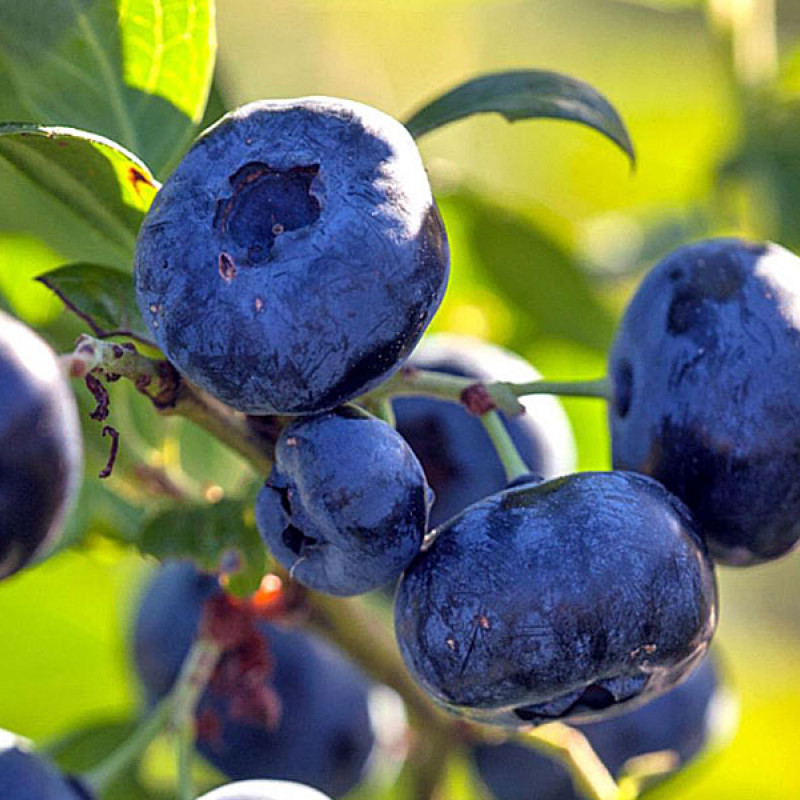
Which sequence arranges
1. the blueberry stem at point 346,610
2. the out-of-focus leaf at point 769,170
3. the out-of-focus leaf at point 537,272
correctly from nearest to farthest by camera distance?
the blueberry stem at point 346,610 → the out-of-focus leaf at point 537,272 → the out-of-focus leaf at point 769,170

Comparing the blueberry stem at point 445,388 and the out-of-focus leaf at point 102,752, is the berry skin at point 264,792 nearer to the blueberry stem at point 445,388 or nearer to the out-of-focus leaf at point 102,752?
the blueberry stem at point 445,388

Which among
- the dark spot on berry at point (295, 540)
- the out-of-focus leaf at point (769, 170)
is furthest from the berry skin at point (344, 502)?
the out-of-focus leaf at point (769, 170)

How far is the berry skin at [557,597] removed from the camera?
0.94 metres

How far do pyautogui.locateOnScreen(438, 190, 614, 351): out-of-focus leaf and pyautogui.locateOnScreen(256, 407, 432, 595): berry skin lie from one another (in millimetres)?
1007

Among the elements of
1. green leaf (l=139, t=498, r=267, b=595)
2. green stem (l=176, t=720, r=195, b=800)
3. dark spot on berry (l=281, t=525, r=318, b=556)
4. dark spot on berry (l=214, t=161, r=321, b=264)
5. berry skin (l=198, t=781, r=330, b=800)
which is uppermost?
dark spot on berry (l=214, t=161, r=321, b=264)

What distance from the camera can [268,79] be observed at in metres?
3.29

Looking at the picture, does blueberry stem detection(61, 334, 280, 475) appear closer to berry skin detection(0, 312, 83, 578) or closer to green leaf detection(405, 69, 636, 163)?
berry skin detection(0, 312, 83, 578)

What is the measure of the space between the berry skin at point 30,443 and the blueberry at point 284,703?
2.13ft

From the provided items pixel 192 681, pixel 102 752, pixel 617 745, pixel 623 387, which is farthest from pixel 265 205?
pixel 617 745

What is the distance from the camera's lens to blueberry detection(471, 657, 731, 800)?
175 centimetres

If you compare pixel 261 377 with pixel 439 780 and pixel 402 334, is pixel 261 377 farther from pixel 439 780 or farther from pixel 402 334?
pixel 439 780

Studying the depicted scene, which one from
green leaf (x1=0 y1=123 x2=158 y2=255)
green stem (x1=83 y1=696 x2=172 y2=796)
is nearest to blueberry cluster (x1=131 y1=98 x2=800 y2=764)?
green leaf (x1=0 y1=123 x2=158 y2=255)

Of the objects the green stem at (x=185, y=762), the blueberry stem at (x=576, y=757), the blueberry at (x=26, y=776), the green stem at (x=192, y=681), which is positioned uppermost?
the blueberry at (x=26, y=776)

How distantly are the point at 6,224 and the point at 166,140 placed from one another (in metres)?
0.54
